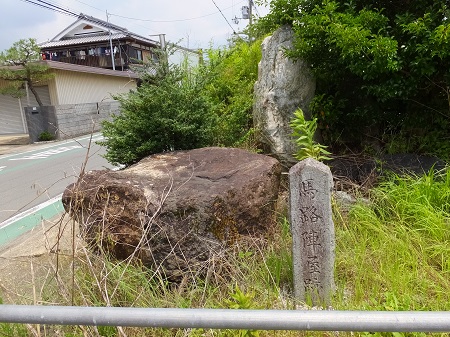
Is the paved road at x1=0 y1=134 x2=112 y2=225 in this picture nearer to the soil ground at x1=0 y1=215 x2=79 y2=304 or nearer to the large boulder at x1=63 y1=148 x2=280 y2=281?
the soil ground at x1=0 y1=215 x2=79 y2=304

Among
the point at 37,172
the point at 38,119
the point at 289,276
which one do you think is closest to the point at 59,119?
the point at 38,119

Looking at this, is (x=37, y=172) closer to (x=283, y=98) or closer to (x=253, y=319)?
(x=283, y=98)

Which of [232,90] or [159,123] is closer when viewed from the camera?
[159,123]

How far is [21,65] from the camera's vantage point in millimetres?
16094

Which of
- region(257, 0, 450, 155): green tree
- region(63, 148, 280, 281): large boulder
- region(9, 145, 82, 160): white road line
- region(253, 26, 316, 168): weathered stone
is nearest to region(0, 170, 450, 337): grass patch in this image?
region(63, 148, 280, 281): large boulder

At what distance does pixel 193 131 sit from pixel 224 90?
8.52ft

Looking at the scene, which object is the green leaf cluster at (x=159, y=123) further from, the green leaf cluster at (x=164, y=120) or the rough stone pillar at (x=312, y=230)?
the rough stone pillar at (x=312, y=230)

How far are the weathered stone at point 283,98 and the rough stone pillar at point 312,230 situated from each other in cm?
250

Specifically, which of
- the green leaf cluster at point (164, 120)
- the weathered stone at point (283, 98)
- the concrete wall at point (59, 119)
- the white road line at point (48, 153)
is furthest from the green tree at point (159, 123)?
the concrete wall at point (59, 119)

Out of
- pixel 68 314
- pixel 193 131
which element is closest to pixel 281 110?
pixel 193 131

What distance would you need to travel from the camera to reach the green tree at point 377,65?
4.09 metres

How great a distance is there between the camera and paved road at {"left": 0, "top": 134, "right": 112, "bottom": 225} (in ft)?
22.6

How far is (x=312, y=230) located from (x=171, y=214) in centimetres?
119

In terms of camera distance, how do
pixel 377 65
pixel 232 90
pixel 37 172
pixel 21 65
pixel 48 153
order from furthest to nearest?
pixel 21 65
pixel 48 153
pixel 37 172
pixel 232 90
pixel 377 65
